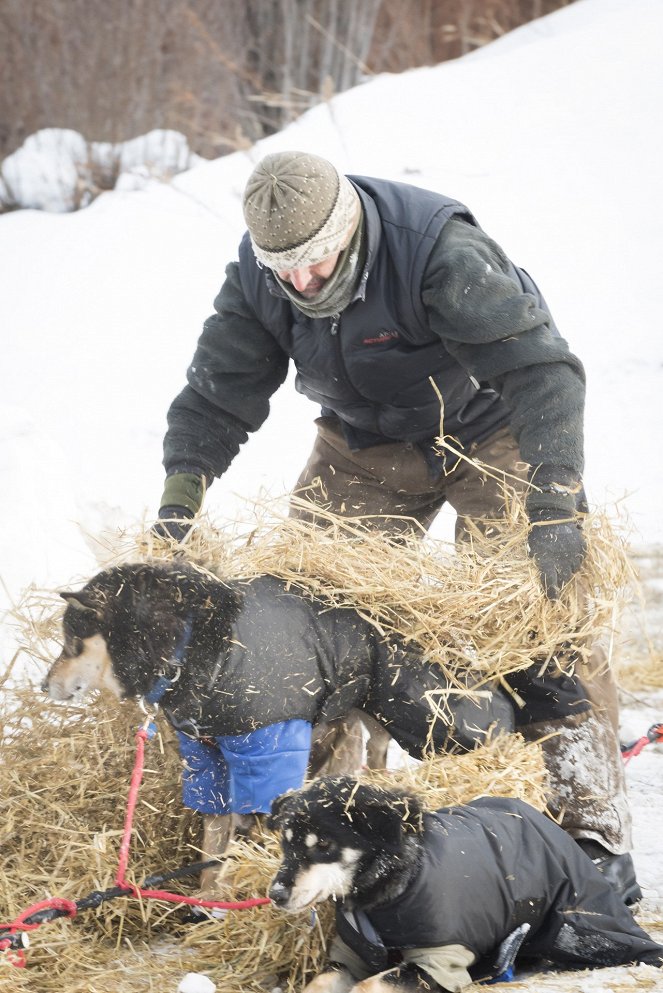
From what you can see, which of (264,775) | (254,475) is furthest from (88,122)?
(264,775)

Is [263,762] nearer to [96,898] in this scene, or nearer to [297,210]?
[96,898]

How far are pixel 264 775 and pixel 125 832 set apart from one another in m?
0.48

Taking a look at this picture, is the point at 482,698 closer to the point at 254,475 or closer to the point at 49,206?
the point at 254,475

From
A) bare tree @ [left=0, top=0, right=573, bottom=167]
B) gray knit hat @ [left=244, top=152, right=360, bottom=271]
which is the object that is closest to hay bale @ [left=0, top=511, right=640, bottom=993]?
gray knit hat @ [left=244, top=152, right=360, bottom=271]

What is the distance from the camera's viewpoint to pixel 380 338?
3.86 m

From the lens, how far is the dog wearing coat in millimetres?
3100

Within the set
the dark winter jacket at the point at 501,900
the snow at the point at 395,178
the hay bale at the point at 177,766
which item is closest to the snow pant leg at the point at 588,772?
the hay bale at the point at 177,766

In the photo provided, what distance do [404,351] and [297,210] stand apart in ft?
2.20

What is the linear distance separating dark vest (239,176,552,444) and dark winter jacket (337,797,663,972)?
1.53 m

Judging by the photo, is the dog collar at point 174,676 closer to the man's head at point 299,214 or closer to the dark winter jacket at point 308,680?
the dark winter jacket at point 308,680

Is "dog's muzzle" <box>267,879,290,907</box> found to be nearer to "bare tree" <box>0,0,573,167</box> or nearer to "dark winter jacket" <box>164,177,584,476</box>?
"dark winter jacket" <box>164,177,584,476</box>

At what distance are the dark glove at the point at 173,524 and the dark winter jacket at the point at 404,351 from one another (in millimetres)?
269

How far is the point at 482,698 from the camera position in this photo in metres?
3.37

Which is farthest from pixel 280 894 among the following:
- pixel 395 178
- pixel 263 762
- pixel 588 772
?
pixel 395 178
